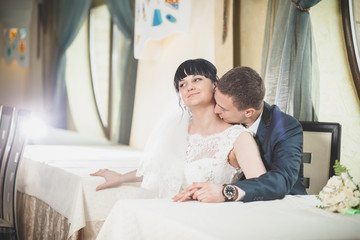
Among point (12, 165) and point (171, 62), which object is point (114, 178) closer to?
point (12, 165)

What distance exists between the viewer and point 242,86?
6.80 feet

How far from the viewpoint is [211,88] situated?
A: 2291mm

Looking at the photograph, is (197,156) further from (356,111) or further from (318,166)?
(356,111)

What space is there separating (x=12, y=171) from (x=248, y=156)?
1.43m

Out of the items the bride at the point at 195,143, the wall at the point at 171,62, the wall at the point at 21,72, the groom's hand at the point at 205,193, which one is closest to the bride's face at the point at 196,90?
the bride at the point at 195,143

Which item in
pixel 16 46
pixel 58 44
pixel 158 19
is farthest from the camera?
pixel 16 46

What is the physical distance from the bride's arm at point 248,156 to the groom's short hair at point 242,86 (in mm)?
138

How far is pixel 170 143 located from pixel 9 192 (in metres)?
1.03

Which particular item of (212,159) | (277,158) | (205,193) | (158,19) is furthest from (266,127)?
(158,19)

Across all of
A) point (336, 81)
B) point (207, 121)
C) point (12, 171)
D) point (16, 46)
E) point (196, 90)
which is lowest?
point (12, 171)

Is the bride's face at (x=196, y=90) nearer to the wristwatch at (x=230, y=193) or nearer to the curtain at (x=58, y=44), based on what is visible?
the wristwatch at (x=230, y=193)

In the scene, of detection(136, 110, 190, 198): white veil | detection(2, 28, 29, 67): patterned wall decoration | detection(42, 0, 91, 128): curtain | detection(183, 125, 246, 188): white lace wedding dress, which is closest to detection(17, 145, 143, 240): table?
detection(136, 110, 190, 198): white veil

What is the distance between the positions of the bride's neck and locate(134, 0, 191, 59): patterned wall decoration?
1917mm

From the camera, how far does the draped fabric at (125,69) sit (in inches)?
211
